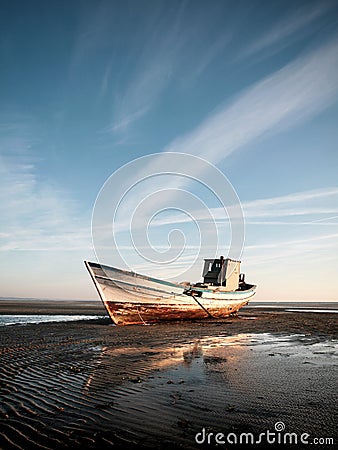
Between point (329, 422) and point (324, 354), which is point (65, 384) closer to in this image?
point (329, 422)

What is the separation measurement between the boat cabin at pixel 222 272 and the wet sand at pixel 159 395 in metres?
18.0

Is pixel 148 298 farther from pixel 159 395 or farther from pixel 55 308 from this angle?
pixel 55 308

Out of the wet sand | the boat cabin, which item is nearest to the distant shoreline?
the boat cabin

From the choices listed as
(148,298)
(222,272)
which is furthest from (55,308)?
(148,298)

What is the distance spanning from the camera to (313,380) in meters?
7.61

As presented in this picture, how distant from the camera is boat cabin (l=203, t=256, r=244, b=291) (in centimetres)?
3023

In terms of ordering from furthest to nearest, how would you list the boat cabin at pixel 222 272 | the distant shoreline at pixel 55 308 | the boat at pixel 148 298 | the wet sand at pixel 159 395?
the distant shoreline at pixel 55 308 < the boat cabin at pixel 222 272 < the boat at pixel 148 298 < the wet sand at pixel 159 395

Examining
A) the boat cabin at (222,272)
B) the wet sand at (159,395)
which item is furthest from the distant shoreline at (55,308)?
the wet sand at (159,395)

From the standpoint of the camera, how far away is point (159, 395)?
6.33m

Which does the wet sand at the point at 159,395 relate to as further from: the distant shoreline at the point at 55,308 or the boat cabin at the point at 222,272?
the distant shoreline at the point at 55,308

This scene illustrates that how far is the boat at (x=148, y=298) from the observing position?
1944 centimetres

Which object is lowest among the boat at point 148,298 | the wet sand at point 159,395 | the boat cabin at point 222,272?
the wet sand at point 159,395

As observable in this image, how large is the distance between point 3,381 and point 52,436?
3763mm

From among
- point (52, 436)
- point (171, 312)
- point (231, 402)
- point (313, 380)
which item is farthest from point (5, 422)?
point (171, 312)
